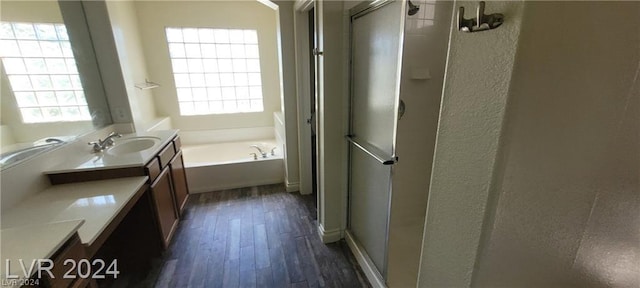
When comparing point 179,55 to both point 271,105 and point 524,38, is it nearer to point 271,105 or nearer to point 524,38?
point 271,105

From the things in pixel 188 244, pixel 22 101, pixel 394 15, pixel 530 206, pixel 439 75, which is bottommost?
pixel 188 244

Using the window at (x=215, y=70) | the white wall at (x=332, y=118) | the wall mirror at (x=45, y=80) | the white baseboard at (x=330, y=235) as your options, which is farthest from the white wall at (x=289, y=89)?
the wall mirror at (x=45, y=80)

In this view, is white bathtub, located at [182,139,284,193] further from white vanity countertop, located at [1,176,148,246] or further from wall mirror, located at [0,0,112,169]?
white vanity countertop, located at [1,176,148,246]

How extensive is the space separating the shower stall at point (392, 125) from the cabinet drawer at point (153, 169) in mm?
1471

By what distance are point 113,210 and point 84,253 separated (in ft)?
1.05

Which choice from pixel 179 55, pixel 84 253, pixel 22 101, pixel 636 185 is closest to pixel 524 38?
pixel 636 185

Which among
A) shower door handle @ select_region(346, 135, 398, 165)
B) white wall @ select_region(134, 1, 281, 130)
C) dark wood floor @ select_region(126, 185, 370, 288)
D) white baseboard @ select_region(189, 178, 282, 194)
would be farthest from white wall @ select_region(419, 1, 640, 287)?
white wall @ select_region(134, 1, 281, 130)

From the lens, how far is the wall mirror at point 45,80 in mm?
1588

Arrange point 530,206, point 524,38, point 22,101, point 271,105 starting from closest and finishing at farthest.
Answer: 1. point 524,38
2. point 530,206
3. point 22,101
4. point 271,105

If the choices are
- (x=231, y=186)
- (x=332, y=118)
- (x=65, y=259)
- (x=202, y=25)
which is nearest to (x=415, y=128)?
(x=332, y=118)

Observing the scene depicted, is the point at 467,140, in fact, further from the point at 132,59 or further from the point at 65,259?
the point at 132,59

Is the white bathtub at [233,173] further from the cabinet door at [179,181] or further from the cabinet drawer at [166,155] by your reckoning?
the cabinet drawer at [166,155]

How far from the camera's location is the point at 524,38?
1.57 feet

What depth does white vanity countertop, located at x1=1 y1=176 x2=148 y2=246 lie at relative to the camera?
1260mm
